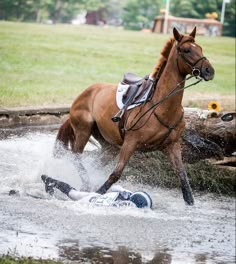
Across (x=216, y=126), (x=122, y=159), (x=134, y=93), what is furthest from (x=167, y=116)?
(x=216, y=126)

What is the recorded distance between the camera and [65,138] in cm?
1238

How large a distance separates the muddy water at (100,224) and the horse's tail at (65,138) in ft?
0.66

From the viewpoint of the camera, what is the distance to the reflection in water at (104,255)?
26.2ft

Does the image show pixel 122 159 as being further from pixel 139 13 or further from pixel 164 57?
pixel 139 13

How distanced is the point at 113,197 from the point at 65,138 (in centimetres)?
215

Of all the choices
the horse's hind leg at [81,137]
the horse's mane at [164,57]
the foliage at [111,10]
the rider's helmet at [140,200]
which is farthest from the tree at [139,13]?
the rider's helmet at [140,200]

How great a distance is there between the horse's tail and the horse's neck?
188 cm

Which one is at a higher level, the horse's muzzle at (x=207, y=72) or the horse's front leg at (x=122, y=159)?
the horse's muzzle at (x=207, y=72)

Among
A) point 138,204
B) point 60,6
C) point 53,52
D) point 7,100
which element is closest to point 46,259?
point 138,204

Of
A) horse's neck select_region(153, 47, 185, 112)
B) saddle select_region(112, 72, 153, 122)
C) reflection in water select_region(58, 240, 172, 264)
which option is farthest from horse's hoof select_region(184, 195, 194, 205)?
reflection in water select_region(58, 240, 172, 264)

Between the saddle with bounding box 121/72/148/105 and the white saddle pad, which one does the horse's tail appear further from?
the saddle with bounding box 121/72/148/105

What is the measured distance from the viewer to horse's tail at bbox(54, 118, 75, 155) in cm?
1234

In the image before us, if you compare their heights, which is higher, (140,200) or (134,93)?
(134,93)

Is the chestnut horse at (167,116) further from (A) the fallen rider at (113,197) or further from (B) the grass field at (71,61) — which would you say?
(B) the grass field at (71,61)
